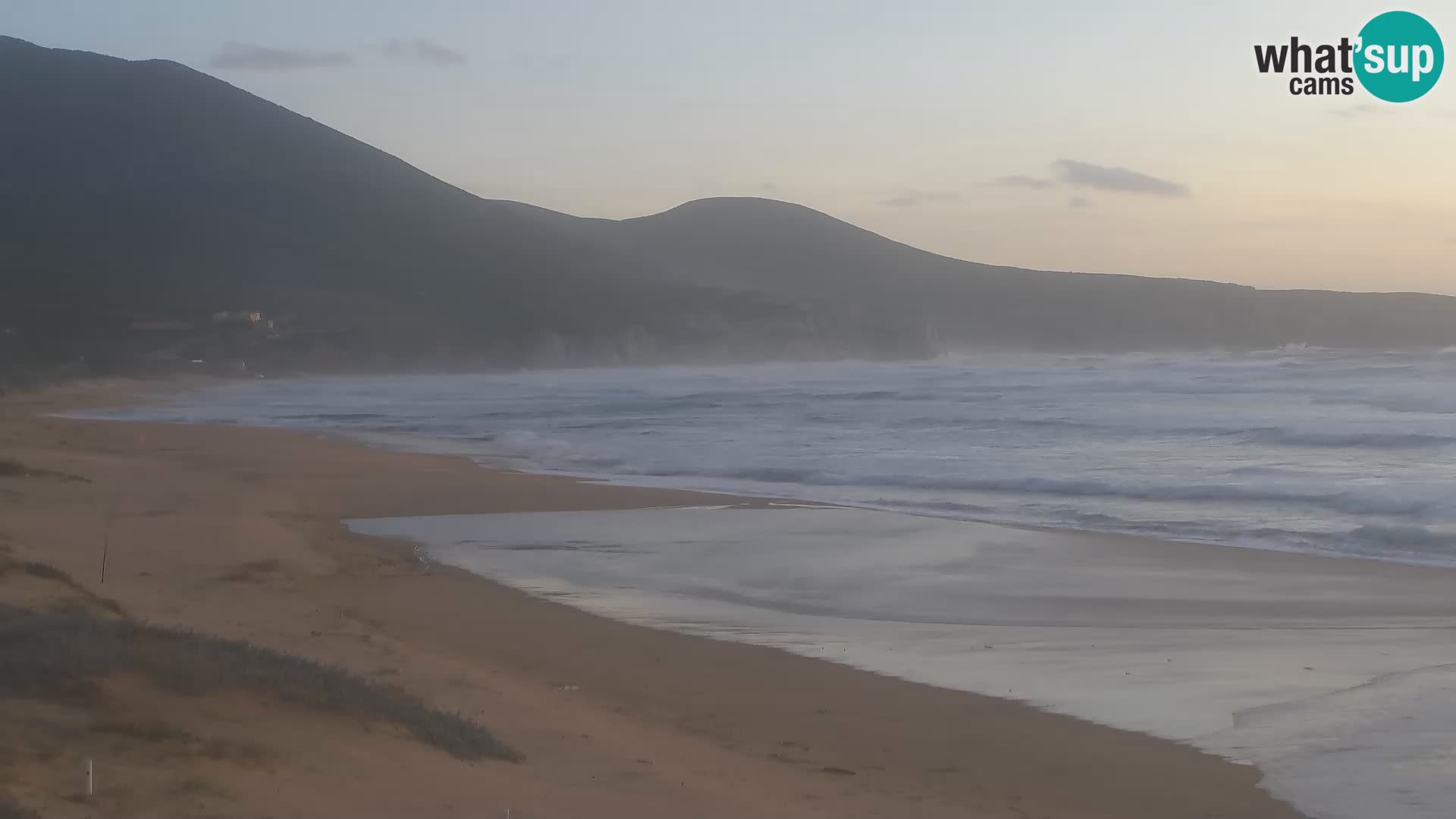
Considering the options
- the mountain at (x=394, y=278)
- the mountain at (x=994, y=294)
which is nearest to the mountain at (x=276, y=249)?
the mountain at (x=394, y=278)

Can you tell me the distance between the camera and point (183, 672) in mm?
4969

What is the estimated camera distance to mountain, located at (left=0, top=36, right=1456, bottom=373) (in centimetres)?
8581

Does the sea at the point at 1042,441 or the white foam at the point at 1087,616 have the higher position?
the sea at the point at 1042,441

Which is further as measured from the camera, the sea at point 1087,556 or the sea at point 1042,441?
the sea at point 1042,441

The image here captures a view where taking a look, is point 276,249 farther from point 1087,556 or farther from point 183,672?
point 183,672

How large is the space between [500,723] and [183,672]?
60.2 inches

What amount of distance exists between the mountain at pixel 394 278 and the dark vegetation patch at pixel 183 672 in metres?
70.0

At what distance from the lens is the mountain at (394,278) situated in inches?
3378

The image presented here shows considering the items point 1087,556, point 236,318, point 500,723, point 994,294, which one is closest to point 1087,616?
point 1087,556

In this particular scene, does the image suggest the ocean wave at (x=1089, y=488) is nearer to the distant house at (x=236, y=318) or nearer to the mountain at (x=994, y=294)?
the distant house at (x=236, y=318)

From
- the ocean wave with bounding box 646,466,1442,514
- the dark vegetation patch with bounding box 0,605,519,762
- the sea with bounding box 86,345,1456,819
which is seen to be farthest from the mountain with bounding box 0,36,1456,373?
the dark vegetation patch with bounding box 0,605,519,762

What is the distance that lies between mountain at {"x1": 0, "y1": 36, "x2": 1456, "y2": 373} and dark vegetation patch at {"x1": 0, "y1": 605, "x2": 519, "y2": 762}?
70.0 m

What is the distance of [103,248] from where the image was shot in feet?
308

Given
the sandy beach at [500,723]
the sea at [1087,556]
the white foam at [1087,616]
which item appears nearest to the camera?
the sandy beach at [500,723]
